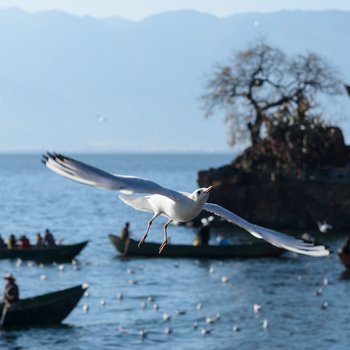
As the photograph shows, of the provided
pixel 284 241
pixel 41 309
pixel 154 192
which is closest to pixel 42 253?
pixel 41 309

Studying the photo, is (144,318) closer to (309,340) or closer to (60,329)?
(60,329)

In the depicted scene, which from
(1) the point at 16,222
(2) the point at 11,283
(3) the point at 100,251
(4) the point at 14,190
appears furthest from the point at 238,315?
(4) the point at 14,190

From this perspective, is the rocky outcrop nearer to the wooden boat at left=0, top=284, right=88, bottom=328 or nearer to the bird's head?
the wooden boat at left=0, top=284, right=88, bottom=328

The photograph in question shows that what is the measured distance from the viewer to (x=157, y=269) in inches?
2229

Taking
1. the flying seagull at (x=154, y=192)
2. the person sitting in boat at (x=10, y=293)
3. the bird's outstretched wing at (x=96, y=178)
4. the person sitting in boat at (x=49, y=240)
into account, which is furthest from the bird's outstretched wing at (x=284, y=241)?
the person sitting in boat at (x=49, y=240)

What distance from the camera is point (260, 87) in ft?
263

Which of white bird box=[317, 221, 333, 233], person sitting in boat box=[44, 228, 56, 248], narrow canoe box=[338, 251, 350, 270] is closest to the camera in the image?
narrow canoe box=[338, 251, 350, 270]

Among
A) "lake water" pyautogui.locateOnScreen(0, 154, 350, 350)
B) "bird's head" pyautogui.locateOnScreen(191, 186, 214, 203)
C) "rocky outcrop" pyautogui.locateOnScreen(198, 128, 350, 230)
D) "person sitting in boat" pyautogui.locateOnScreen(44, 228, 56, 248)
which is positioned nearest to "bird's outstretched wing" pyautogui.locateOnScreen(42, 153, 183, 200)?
"bird's head" pyautogui.locateOnScreen(191, 186, 214, 203)

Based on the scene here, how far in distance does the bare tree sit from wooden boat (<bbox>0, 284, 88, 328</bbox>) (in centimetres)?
3831

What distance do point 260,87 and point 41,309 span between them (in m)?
44.6

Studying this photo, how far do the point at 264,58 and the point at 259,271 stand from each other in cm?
2969

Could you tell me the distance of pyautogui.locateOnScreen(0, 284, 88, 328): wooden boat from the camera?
122 ft

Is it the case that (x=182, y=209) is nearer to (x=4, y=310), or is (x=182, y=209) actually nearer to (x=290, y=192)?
(x=4, y=310)

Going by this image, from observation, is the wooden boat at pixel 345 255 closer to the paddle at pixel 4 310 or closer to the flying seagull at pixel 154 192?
the paddle at pixel 4 310
